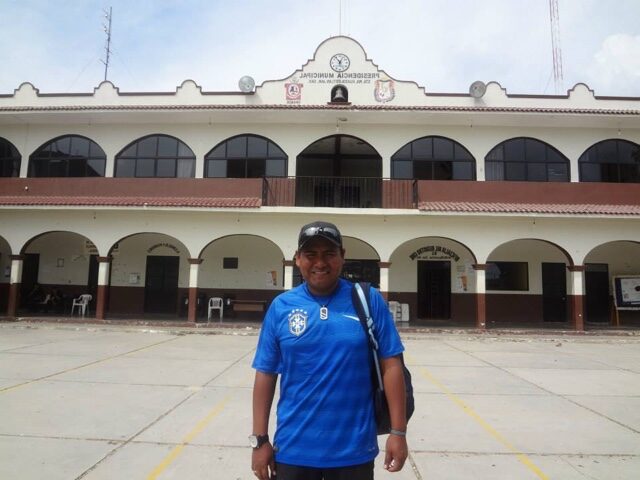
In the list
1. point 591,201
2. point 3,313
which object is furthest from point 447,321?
point 3,313

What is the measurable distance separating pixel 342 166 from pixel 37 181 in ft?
36.3

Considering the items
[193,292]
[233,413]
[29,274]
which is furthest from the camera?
[29,274]

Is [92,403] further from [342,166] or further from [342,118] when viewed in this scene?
[342,166]

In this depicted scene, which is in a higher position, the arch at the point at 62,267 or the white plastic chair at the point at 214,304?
the arch at the point at 62,267

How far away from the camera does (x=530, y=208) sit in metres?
14.4

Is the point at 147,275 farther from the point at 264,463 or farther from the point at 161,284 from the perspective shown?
the point at 264,463

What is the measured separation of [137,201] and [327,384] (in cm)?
1432

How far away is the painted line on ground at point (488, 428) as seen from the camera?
399 cm

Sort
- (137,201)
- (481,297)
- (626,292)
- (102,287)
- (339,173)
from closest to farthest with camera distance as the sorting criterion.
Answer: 1. (481,297)
2. (137,201)
3. (102,287)
4. (626,292)
5. (339,173)

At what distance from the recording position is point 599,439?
15.5 ft

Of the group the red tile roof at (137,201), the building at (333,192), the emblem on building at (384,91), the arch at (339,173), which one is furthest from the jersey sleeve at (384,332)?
the emblem on building at (384,91)

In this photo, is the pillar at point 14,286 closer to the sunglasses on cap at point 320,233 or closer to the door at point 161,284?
the door at point 161,284

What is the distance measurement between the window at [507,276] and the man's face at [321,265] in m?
16.2

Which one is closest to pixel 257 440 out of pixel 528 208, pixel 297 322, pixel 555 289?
pixel 297 322
